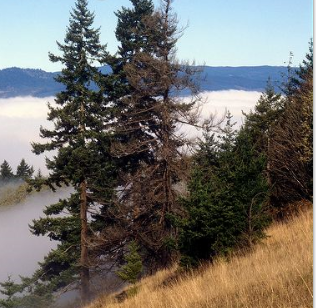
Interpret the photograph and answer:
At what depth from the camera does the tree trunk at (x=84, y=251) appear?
24.0m

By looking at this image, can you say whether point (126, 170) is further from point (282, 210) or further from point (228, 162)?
point (228, 162)

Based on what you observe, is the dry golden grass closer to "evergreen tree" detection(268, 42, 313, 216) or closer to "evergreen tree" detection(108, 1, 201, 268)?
"evergreen tree" detection(268, 42, 313, 216)

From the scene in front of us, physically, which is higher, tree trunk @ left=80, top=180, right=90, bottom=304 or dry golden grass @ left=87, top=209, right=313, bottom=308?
dry golden grass @ left=87, top=209, right=313, bottom=308

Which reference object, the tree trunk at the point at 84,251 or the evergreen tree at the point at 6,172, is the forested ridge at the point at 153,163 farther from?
the evergreen tree at the point at 6,172

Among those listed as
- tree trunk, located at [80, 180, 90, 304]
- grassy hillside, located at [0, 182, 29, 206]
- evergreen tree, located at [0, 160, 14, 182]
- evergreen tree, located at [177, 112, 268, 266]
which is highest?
evergreen tree, located at [177, 112, 268, 266]

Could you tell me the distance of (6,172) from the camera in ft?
285

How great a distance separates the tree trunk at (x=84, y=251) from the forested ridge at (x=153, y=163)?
6cm

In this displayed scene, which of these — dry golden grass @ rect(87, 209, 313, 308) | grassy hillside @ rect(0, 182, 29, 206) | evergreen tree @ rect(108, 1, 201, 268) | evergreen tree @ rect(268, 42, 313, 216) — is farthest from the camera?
grassy hillside @ rect(0, 182, 29, 206)

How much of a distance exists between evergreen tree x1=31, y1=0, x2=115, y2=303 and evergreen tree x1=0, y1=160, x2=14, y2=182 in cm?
6341

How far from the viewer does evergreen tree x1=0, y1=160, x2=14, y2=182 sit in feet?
280

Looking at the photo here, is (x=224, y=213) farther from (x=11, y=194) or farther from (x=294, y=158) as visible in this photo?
(x=11, y=194)

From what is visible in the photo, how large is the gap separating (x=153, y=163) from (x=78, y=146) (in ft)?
15.7

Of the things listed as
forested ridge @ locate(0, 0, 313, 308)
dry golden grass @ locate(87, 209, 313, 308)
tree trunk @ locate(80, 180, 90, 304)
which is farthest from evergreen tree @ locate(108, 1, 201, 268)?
dry golden grass @ locate(87, 209, 313, 308)

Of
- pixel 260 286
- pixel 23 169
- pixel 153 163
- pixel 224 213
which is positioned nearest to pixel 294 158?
pixel 224 213
